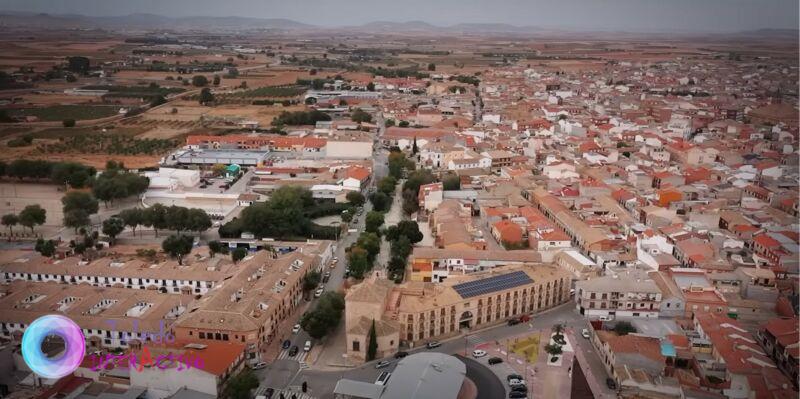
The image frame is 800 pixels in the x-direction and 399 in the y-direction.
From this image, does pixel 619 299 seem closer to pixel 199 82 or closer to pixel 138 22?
pixel 199 82

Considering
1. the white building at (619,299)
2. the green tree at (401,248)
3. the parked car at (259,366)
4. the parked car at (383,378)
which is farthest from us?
the green tree at (401,248)

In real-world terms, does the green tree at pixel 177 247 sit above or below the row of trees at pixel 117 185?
below

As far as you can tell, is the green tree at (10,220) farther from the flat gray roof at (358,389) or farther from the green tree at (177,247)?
the flat gray roof at (358,389)

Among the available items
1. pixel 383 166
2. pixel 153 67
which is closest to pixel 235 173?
pixel 383 166

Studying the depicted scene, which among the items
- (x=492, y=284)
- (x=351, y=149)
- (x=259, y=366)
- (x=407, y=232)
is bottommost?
(x=259, y=366)

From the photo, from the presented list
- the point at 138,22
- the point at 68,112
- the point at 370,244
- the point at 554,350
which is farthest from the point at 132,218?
the point at 138,22

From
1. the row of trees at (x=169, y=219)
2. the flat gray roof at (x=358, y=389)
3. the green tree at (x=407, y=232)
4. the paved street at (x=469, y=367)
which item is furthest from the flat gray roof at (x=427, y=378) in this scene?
the row of trees at (x=169, y=219)
